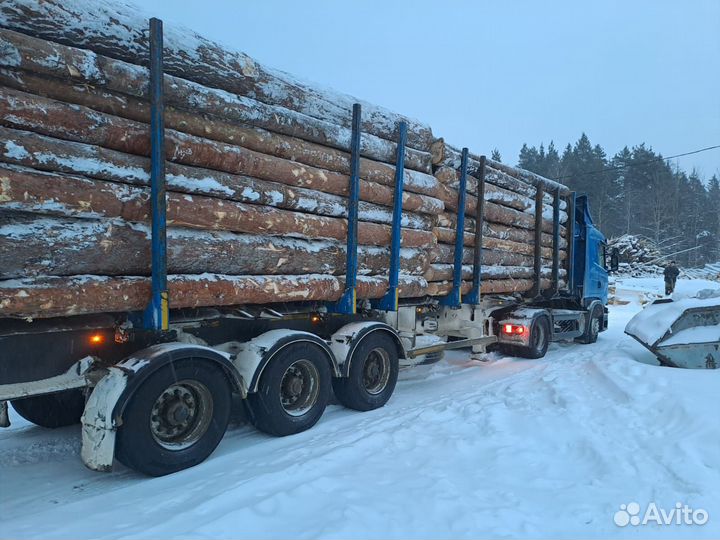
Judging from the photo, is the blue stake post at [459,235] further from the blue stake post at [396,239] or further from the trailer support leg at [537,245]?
the trailer support leg at [537,245]

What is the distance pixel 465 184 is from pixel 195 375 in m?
5.39

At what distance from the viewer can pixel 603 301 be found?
13.1 m

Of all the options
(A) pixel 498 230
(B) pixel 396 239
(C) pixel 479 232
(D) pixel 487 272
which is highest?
(A) pixel 498 230

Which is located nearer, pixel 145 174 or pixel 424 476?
pixel 424 476

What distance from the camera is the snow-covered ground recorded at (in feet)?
10.5

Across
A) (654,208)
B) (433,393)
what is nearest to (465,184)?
(433,393)

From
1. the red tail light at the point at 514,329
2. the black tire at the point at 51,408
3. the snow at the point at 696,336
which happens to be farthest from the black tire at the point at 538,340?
the black tire at the point at 51,408

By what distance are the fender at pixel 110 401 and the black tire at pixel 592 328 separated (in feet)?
35.3

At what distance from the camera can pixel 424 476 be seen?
3.95 metres

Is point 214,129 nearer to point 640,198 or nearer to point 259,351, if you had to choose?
point 259,351

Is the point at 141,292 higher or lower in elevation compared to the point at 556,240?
lower

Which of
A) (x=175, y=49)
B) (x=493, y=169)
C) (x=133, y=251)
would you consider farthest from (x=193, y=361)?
(x=493, y=169)

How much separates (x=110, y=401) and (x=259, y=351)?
1.45m

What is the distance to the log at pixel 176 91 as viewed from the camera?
3.55 m
